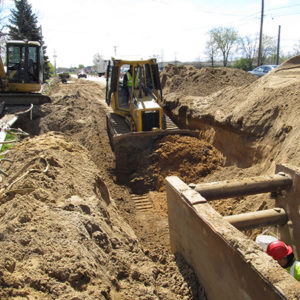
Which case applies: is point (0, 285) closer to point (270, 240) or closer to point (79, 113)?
point (270, 240)

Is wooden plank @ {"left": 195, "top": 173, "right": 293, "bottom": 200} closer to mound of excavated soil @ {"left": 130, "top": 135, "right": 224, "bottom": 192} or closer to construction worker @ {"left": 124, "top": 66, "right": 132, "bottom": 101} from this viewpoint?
mound of excavated soil @ {"left": 130, "top": 135, "right": 224, "bottom": 192}

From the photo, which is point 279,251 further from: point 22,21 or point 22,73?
point 22,21

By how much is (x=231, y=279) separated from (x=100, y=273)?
4.04 feet

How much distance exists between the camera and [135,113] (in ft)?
30.8

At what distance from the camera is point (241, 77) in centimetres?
1595

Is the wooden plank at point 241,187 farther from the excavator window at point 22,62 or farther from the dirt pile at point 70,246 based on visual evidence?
the excavator window at point 22,62

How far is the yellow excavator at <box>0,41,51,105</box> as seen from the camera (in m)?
12.9

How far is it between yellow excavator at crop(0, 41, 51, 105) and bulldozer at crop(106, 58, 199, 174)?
4.23 meters

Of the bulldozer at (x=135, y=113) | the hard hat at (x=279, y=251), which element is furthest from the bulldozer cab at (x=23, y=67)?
the hard hat at (x=279, y=251)

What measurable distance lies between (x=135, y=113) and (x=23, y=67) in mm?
6749

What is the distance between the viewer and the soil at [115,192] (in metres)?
2.71

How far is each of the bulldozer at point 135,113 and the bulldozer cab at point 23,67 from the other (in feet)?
15.3

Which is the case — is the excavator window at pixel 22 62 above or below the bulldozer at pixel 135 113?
above

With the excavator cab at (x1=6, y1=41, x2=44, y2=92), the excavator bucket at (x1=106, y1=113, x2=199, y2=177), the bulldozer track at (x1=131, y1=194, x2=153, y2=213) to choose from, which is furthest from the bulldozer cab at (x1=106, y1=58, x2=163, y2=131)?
the excavator cab at (x1=6, y1=41, x2=44, y2=92)
